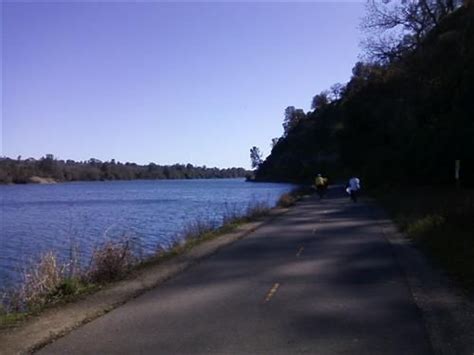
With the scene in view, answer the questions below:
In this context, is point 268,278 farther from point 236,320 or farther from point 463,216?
point 463,216

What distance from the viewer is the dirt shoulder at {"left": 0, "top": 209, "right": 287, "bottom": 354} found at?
332 inches

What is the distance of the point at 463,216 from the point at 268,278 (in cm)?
888

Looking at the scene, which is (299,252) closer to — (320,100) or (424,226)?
(424,226)

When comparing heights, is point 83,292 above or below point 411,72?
below

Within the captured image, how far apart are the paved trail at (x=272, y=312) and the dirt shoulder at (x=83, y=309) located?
0.84 feet

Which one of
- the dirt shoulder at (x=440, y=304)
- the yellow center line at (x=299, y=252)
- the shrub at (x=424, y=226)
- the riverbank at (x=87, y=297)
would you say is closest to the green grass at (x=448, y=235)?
the shrub at (x=424, y=226)

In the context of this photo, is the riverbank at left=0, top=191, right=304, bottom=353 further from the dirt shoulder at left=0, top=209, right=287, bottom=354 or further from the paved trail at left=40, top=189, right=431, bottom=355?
the paved trail at left=40, top=189, right=431, bottom=355

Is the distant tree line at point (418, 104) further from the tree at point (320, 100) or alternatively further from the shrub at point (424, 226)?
the tree at point (320, 100)

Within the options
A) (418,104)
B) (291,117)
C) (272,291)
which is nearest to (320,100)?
(291,117)

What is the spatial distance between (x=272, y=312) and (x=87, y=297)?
3.78m

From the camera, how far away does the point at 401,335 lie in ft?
26.2

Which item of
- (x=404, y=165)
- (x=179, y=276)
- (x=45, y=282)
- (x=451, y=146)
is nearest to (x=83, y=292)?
(x=45, y=282)

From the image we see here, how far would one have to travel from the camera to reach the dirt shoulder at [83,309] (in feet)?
27.6

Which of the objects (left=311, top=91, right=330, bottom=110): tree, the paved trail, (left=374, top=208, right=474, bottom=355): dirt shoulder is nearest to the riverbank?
the paved trail
